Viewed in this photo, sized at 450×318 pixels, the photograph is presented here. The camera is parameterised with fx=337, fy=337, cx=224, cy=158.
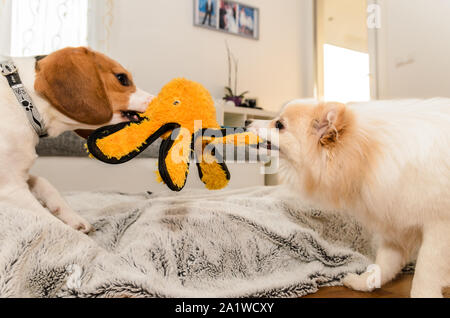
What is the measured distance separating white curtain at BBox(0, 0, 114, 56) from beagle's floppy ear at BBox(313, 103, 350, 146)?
2914 millimetres

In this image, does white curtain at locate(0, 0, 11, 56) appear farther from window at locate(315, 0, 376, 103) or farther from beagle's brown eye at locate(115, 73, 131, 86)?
window at locate(315, 0, 376, 103)

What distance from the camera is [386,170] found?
777mm

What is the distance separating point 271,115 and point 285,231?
296 centimetres

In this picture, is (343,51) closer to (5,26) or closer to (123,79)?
(5,26)

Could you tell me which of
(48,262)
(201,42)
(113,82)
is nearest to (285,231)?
(48,262)

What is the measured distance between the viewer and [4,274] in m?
0.59

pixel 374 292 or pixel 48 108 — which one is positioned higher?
pixel 48 108

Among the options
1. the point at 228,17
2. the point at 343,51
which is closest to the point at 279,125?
the point at 228,17

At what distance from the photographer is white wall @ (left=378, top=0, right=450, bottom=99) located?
10.0 ft

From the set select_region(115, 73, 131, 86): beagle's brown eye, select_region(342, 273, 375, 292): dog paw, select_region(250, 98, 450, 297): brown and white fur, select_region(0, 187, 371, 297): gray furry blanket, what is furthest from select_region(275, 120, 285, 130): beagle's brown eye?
select_region(115, 73, 131, 86): beagle's brown eye

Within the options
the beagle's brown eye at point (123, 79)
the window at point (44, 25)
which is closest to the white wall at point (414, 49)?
the beagle's brown eye at point (123, 79)

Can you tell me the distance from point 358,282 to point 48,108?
102cm

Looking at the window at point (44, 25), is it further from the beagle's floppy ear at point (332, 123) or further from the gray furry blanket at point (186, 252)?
the beagle's floppy ear at point (332, 123)
